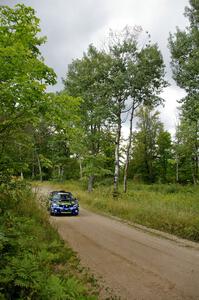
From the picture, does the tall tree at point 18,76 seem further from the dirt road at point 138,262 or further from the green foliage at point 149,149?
the green foliage at point 149,149

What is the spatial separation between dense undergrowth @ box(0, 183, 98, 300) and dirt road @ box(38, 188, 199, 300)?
672 millimetres

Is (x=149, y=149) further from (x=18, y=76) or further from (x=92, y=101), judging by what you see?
(x=18, y=76)

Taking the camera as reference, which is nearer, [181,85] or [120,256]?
[120,256]

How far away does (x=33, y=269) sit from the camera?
176 inches

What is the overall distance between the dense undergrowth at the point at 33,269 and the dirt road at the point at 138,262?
672 millimetres

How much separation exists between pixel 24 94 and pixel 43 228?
5.03 metres

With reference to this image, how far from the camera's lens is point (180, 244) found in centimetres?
1038

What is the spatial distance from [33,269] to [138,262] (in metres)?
4.28

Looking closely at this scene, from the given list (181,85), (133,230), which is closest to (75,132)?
(133,230)

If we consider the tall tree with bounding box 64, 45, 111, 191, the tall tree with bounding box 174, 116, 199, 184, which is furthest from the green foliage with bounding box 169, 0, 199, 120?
the tall tree with bounding box 174, 116, 199, 184

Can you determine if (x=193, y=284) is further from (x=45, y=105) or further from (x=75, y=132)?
(x=45, y=105)

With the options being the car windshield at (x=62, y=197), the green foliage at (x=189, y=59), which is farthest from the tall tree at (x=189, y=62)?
the car windshield at (x=62, y=197)

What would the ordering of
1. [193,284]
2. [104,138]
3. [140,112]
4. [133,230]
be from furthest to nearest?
[140,112]
[104,138]
[133,230]
[193,284]

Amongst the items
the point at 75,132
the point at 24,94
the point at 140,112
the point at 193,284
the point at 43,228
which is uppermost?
the point at 140,112
